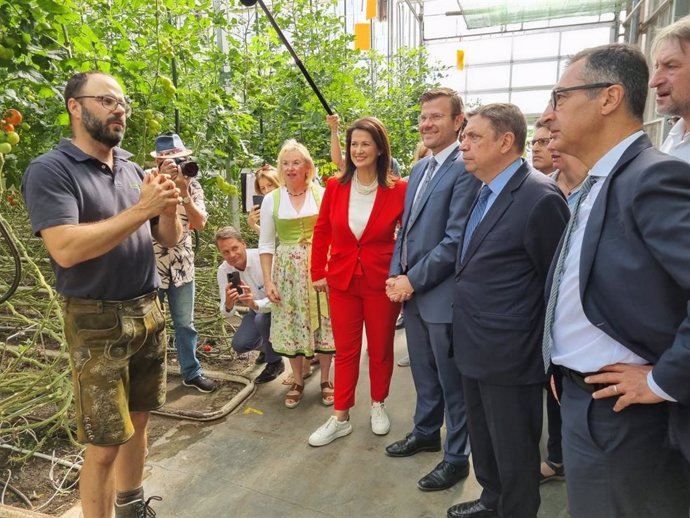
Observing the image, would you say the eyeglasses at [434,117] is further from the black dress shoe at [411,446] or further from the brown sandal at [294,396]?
the brown sandal at [294,396]

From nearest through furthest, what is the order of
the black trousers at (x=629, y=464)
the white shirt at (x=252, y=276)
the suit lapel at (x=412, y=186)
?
1. the black trousers at (x=629, y=464)
2. the suit lapel at (x=412, y=186)
3. the white shirt at (x=252, y=276)

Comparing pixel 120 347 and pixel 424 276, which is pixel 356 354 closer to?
pixel 424 276

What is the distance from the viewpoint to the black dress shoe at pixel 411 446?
2594 millimetres

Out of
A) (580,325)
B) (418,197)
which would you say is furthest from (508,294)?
(418,197)

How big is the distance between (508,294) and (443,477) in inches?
43.0

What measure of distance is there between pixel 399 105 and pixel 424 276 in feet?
17.7

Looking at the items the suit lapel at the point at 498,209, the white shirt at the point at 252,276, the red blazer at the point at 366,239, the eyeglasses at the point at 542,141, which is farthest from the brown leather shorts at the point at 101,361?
the eyeglasses at the point at 542,141

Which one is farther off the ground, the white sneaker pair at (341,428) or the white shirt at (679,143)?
the white shirt at (679,143)

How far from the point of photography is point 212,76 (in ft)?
13.5

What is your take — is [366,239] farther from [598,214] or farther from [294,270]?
[598,214]

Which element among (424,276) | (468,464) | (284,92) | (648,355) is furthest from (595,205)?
(284,92)

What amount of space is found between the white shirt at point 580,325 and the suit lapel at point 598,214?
0.03m

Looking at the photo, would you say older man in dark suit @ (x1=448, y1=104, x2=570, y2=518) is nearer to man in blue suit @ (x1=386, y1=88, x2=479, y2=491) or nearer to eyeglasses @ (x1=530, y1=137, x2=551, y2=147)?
man in blue suit @ (x1=386, y1=88, x2=479, y2=491)

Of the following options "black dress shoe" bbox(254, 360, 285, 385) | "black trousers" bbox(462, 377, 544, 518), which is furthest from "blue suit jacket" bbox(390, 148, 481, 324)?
"black dress shoe" bbox(254, 360, 285, 385)
